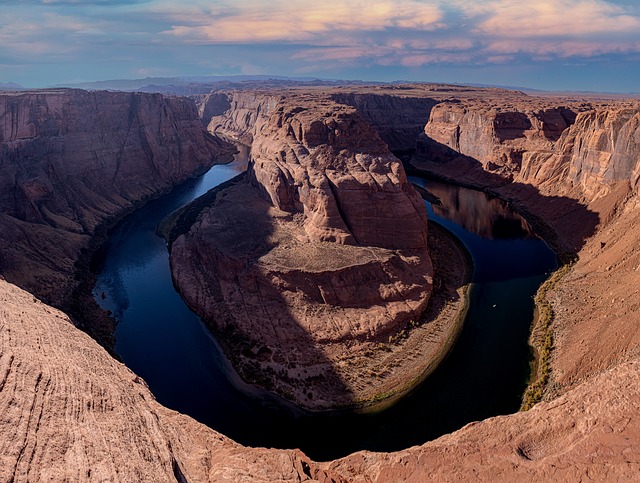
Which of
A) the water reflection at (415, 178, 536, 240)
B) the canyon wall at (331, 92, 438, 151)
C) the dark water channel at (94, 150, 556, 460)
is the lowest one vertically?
the dark water channel at (94, 150, 556, 460)

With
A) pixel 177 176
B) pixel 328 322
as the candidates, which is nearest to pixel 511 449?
pixel 328 322

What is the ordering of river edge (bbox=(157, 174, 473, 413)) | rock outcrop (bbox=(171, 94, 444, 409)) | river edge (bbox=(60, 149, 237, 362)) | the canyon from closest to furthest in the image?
1. the canyon
2. river edge (bbox=(157, 174, 473, 413))
3. rock outcrop (bbox=(171, 94, 444, 409))
4. river edge (bbox=(60, 149, 237, 362))

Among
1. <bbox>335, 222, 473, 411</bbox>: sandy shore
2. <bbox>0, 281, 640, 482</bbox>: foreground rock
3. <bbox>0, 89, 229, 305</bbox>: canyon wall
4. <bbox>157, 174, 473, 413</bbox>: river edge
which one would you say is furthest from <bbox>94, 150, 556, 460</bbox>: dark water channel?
<bbox>0, 281, 640, 482</bbox>: foreground rock

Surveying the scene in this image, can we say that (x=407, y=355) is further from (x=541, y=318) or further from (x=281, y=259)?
(x=281, y=259)

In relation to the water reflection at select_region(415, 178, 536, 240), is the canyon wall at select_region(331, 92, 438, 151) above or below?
above

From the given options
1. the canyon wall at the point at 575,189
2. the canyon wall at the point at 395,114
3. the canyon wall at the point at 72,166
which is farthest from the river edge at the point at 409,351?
the canyon wall at the point at 395,114

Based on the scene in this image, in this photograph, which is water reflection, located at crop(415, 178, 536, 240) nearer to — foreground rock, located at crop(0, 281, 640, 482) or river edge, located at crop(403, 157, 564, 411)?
river edge, located at crop(403, 157, 564, 411)

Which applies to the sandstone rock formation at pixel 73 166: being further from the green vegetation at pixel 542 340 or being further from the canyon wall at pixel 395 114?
the canyon wall at pixel 395 114
